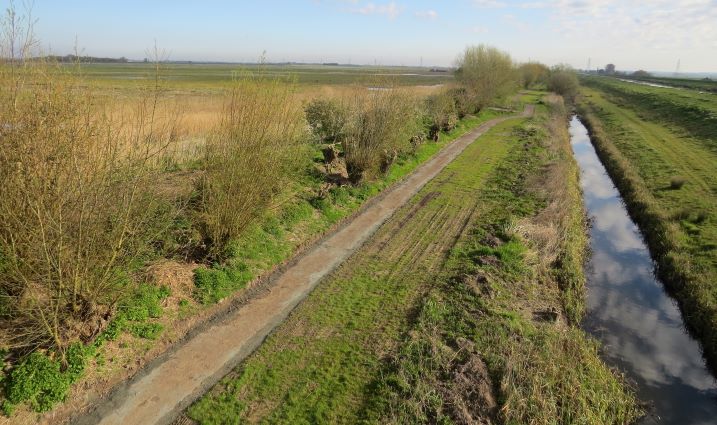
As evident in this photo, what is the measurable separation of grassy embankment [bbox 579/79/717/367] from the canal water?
1.51 ft

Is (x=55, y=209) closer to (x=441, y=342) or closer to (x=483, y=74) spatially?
(x=441, y=342)

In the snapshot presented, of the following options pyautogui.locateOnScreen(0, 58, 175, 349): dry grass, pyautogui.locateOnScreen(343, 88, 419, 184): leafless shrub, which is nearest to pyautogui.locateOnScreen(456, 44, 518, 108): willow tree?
pyautogui.locateOnScreen(343, 88, 419, 184): leafless shrub

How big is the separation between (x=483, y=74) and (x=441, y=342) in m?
40.8

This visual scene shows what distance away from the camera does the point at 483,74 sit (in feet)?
145

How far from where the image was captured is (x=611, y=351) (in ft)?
32.9

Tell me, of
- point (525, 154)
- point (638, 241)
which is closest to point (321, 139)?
point (525, 154)

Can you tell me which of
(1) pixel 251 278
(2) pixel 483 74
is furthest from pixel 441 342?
(2) pixel 483 74

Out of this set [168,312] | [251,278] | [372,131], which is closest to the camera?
[168,312]

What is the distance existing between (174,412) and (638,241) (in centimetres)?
1683

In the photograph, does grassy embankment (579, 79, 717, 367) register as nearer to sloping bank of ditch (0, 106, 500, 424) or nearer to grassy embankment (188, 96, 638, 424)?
grassy embankment (188, 96, 638, 424)

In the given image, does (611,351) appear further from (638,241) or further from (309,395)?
(638,241)

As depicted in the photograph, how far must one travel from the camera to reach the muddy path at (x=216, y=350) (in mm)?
6957

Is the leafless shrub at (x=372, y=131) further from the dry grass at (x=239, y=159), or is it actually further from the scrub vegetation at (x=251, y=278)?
the dry grass at (x=239, y=159)

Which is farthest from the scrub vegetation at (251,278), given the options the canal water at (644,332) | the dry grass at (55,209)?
the canal water at (644,332)
